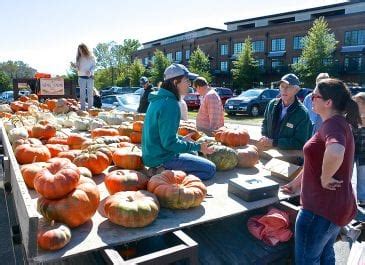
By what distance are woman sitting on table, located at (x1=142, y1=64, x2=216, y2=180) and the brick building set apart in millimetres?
43727

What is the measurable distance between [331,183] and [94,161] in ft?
8.24

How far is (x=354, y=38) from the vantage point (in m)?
47.6

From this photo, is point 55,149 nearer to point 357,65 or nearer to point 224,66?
point 357,65

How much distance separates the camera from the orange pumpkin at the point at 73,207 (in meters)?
2.77

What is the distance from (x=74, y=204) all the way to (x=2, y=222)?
331 cm

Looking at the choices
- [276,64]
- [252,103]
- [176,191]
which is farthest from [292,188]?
[276,64]

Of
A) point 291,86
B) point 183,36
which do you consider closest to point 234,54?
point 183,36

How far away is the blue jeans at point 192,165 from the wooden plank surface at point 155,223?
0.79 feet

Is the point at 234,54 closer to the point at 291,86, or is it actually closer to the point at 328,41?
the point at 328,41

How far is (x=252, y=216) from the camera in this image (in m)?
3.45

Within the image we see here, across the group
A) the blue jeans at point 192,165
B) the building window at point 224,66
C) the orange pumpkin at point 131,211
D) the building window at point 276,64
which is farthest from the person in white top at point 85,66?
the building window at point 224,66

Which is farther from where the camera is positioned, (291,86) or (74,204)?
(291,86)

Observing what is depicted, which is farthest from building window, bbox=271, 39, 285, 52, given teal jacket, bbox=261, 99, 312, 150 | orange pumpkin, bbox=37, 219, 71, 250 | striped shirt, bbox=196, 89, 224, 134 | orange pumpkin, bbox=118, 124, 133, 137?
orange pumpkin, bbox=37, 219, 71, 250

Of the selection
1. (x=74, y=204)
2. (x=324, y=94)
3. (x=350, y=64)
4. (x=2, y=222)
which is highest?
(x=350, y=64)
